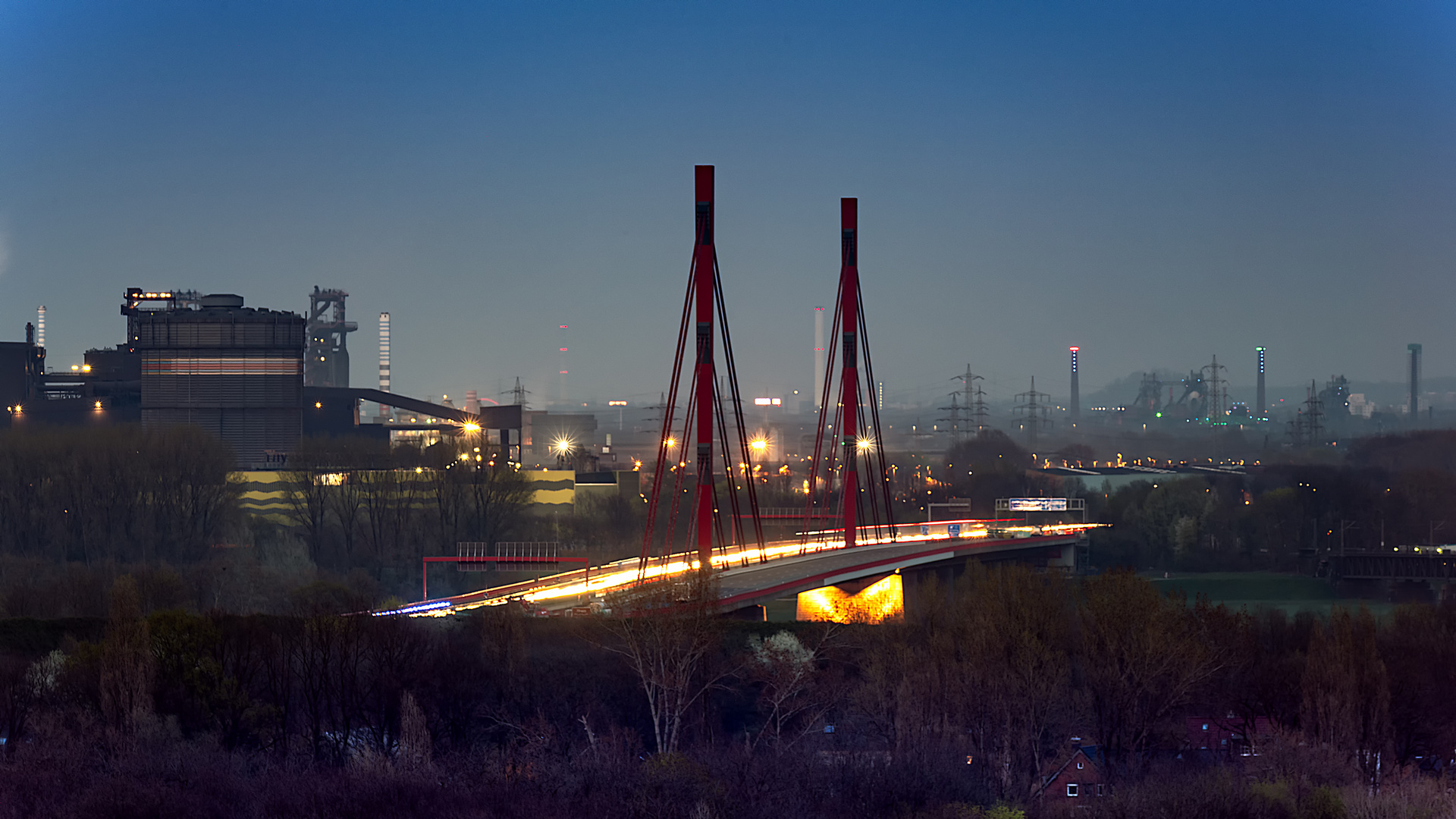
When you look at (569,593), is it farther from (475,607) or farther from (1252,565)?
(1252,565)

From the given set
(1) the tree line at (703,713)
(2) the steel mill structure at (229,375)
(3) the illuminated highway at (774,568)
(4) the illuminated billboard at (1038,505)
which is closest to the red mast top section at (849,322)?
(3) the illuminated highway at (774,568)

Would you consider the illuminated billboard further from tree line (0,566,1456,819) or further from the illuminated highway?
tree line (0,566,1456,819)

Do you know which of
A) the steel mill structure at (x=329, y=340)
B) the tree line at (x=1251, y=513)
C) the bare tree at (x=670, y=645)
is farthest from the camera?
the steel mill structure at (x=329, y=340)

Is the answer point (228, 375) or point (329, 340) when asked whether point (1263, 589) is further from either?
point (329, 340)

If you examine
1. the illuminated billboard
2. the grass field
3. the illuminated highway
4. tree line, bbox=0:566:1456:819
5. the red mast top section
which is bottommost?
the grass field

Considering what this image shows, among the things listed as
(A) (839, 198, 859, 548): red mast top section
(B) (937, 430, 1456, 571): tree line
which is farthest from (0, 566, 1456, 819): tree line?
(B) (937, 430, 1456, 571): tree line

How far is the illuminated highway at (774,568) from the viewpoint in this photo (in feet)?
144

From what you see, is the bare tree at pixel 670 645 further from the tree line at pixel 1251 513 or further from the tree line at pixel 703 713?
the tree line at pixel 1251 513

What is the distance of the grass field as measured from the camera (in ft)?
240

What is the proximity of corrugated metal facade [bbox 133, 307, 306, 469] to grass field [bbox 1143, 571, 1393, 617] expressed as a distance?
51779 millimetres

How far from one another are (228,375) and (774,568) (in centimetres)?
5590

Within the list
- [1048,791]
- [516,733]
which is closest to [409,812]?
[516,733]

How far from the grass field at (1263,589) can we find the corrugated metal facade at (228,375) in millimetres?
51779

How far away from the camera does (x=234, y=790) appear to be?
27844 mm
